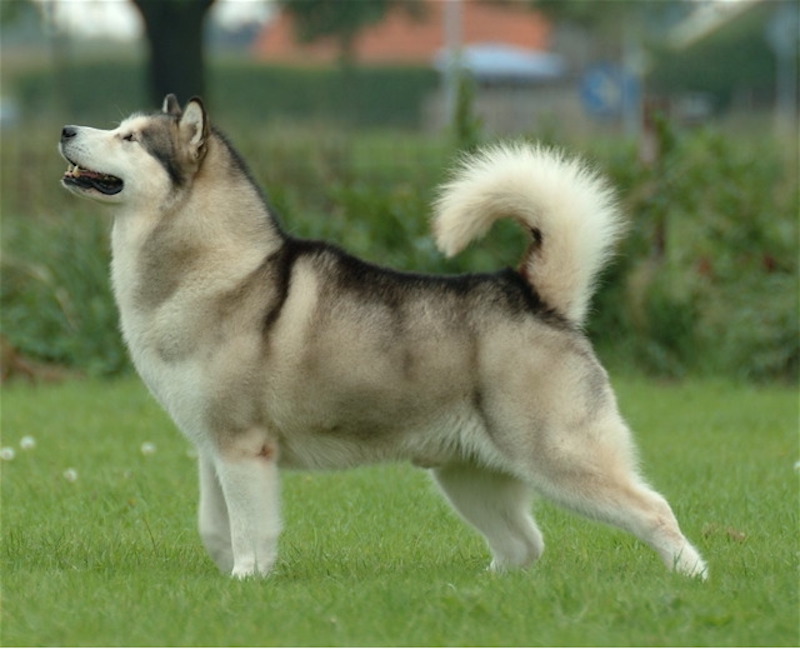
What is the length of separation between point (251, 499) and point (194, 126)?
1556 mm

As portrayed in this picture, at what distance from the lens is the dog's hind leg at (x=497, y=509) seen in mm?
6277

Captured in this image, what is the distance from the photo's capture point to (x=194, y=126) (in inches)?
246

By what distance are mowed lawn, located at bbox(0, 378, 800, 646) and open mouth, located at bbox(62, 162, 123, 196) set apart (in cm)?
156

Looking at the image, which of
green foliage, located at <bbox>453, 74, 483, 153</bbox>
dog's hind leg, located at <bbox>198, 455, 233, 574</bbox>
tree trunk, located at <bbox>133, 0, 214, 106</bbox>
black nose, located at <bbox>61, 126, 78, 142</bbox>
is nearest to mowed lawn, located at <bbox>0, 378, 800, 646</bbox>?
dog's hind leg, located at <bbox>198, 455, 233, 574</bbox>

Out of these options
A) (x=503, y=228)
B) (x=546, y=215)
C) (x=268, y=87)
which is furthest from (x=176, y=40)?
(x=546, y=215)

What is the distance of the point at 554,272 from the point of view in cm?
611

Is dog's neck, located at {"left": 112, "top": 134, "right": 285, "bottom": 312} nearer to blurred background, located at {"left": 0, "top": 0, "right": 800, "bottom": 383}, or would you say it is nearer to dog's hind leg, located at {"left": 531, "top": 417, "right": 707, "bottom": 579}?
dog's hind leg, located at {"left": 531, "top": 417, "right": 707, "bottom": 579}

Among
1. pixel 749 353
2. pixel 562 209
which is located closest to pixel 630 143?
pixel 749 353

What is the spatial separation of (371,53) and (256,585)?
52313 millimetres

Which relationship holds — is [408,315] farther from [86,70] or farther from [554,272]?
[86,70]

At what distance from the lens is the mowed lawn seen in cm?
514

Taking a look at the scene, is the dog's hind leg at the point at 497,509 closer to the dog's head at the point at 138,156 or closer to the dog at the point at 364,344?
the dog at the point at 364,344

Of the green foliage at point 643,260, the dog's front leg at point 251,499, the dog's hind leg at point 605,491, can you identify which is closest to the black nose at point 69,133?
the dog's front leg at point 251,499

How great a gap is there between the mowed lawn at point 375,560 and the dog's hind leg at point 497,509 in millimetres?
134
